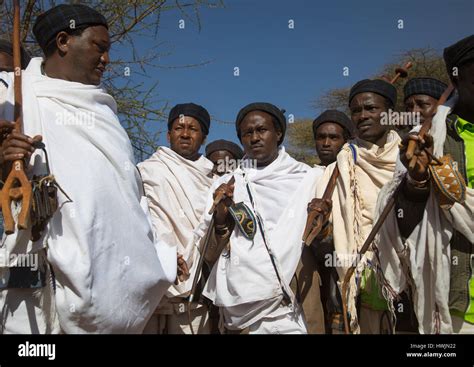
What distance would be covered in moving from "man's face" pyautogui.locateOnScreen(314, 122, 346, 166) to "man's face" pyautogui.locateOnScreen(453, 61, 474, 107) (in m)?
2.04

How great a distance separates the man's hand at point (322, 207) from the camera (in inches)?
147

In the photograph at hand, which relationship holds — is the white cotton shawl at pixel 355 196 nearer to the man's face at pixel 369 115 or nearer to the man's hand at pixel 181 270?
the man's face at pixel 369 115

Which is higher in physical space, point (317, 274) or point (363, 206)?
point (363, 206)

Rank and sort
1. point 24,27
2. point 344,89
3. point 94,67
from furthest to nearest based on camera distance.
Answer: point 344,89 < point 24,27 < point 94,67

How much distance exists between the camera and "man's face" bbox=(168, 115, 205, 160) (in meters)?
4.91

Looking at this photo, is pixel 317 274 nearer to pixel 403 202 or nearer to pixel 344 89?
pixel 403 202

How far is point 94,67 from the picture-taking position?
3174 millimetres

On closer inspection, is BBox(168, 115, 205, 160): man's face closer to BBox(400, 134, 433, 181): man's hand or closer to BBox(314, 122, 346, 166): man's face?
BBox(314, 122, 346, 166): man's face

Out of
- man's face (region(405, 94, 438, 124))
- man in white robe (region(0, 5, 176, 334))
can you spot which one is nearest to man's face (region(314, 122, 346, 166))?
man's face (region(405, 94, 438, 124))

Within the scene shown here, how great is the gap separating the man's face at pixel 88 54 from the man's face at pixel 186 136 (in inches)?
68.0

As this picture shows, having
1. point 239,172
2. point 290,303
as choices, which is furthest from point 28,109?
point 290,303

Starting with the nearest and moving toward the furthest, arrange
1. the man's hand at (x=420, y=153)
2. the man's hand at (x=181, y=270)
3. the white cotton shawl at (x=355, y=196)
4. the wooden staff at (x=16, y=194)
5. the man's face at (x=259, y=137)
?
the wooden staff at (x=16, y=194) → the man's hand at (x=420, y=153) → the white cotton shawl at (x=355, y=196) → the man's hand at (x=181, y=270) → the man's face at (x=259, y=137)

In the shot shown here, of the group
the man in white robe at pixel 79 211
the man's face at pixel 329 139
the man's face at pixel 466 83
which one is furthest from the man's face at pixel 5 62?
the man's face at pixel 466 83
